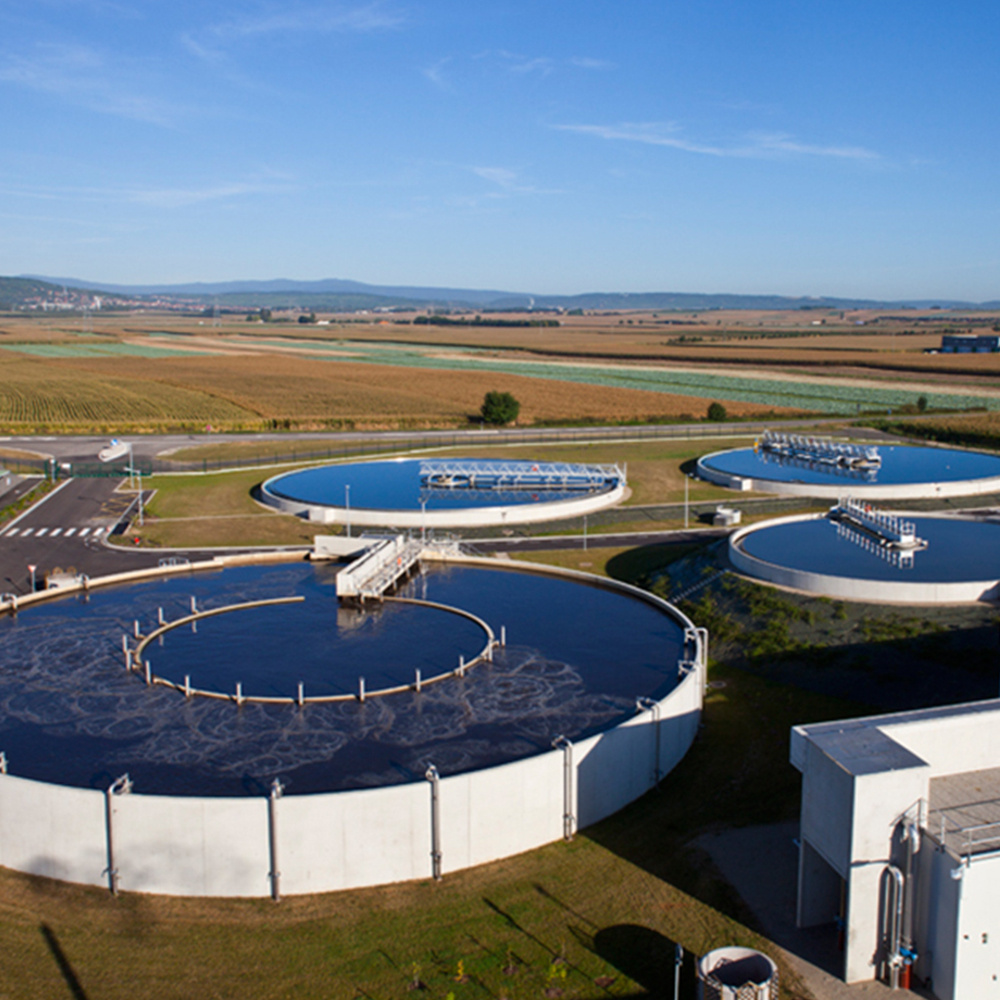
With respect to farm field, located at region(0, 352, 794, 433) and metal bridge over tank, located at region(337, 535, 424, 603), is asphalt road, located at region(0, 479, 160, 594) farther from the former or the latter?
farm field, located at region(0, 352, 794, 433)

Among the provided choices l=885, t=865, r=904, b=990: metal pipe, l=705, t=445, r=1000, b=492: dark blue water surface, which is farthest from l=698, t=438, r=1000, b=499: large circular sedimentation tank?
l=885, t=865, r=904, b=990: metal pipe

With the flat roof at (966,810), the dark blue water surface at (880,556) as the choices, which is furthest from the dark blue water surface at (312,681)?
the dark blue water surface at (880,556)

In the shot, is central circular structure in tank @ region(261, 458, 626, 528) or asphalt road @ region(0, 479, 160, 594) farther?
central circular structure in tank @ region(261, 458, 626, 528)

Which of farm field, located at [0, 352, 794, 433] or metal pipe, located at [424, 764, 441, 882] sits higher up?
farm field, located at [0, 352, 794, 433]

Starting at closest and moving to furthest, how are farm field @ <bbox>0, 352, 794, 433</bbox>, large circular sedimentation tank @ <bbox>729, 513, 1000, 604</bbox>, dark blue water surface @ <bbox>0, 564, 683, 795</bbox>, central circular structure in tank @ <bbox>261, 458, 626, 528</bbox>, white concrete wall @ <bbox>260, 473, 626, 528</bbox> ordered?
dark blue water surface @ <bbox>0, 564, 683, 795</bbox> < large circular sedimentation tank @ <bbox>729, 513, 1000, 604</bbox> < white concrete wall @ <bbox>260, 473, 626, 528</bbox> < central circular structure in tank @ <bbox>261, 458, 626, 528</bbox> < farm field @ <bbox>0, 352, 794, 433</bbox>

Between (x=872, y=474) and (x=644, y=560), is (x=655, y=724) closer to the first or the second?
(x=644, y=560)

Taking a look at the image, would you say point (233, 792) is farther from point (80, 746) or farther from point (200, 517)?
point (200, 517)

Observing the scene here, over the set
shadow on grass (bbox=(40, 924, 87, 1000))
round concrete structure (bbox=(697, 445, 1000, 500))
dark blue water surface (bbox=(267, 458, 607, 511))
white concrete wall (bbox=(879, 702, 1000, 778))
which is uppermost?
white concrete wall (bbox=(879, 702, 1000, 778))

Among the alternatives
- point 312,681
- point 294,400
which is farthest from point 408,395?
point 312,681
